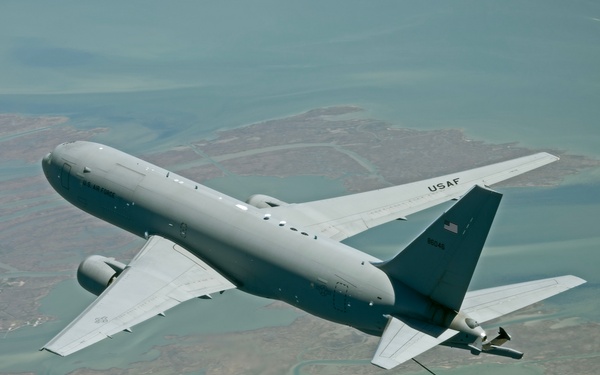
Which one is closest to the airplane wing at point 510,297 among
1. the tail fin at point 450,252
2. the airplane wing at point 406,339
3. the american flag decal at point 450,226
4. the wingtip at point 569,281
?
the wingtip at point 569,281

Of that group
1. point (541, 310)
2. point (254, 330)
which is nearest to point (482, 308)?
point (254, 330)

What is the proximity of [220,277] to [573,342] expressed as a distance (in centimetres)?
7816

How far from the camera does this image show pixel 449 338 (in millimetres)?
61906

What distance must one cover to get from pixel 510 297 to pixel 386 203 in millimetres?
A: 21149

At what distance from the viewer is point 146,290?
7106 cm

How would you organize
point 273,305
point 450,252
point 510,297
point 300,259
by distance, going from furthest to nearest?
point 273,305, point 300,259, point 510,297, point 450,252

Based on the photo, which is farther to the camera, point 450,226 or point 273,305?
point 273,305

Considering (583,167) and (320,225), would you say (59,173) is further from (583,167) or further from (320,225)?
(583,167)

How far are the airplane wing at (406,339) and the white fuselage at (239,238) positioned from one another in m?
0.97

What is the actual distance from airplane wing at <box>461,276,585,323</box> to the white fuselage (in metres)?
2.62

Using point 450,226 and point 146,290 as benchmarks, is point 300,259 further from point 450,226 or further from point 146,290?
point 450,226

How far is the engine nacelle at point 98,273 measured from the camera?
7281 cm

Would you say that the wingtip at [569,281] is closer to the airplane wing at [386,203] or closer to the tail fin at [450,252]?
the tail fin at [450,252]

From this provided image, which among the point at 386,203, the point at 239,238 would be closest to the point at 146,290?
the point at 239,238
